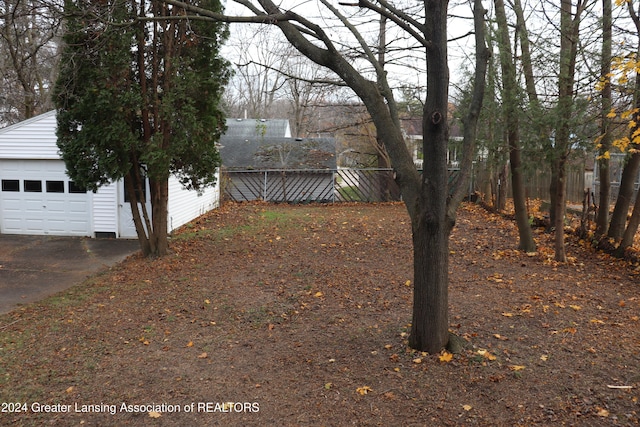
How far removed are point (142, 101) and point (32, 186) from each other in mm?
6546

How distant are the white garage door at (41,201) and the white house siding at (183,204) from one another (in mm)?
2196

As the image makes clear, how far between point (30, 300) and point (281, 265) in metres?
4.06

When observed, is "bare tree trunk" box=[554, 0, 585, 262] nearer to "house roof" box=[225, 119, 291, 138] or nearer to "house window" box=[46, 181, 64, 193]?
"house window" box=[46, 181, 64, 193]

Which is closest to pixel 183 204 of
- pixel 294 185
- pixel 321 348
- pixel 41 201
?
pixel 41 201

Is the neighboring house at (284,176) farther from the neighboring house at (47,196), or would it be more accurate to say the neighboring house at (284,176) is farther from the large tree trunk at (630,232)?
the large tree trunk at (630,232)

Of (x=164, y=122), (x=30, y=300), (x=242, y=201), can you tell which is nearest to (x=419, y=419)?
(x=30, y=300)

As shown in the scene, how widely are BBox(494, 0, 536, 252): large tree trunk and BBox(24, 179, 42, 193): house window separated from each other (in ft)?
39.7

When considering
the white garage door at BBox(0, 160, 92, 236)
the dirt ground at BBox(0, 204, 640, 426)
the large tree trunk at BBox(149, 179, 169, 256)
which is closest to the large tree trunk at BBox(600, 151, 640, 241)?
the dirt ground at BBox(0, 204, 640, 426)

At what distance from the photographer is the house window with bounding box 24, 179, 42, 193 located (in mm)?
13220

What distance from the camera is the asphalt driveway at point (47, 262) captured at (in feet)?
25.9

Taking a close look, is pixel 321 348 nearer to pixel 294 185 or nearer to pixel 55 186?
pixel 55 186

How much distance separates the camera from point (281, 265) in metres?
8.84

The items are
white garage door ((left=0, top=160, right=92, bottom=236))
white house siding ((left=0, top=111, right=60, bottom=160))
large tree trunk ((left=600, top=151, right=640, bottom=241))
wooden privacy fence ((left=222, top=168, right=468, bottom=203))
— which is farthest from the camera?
wooden privacy fence ((left=222, top=168, right=468, bottom=203))

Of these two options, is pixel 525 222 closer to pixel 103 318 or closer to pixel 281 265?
pixel 281 265
